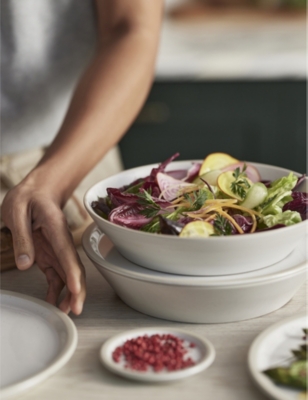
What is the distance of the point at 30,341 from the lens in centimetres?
70

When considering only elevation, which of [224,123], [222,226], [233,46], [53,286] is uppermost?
[222,226]

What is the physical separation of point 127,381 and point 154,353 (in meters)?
0.04

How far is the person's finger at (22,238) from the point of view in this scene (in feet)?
2.63

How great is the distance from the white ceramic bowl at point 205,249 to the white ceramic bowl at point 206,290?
11 mm

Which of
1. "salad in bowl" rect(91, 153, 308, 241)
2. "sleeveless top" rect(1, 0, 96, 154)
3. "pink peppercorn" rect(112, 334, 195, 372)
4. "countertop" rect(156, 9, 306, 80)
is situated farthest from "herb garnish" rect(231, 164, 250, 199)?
"countertop" rect(156, 9, 306, 80)

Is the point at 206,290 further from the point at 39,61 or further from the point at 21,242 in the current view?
the point at 39,61

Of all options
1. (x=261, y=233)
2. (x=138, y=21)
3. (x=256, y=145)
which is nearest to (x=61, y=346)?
(x=261, y=233)

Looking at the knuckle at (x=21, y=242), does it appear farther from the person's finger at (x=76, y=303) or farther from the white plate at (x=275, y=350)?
the white plate at (x=275, y=350)

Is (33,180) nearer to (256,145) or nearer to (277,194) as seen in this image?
(277,194)

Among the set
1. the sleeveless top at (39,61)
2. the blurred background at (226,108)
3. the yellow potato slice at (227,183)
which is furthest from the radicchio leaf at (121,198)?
the blurred background at (226,108)

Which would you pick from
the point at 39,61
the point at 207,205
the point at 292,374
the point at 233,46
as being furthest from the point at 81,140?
the point at 233,46

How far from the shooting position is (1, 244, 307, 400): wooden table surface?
0.60 metres

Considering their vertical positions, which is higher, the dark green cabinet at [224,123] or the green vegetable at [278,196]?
the green vegetable at [278,196]

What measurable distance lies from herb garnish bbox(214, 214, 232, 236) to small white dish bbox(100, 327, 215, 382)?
0.41 feet
